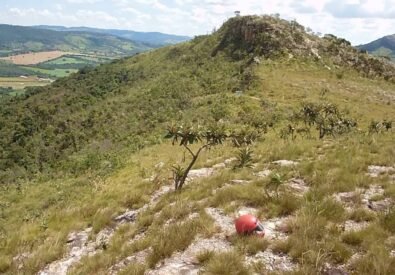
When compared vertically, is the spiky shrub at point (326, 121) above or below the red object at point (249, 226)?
below

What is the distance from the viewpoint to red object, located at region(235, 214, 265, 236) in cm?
834

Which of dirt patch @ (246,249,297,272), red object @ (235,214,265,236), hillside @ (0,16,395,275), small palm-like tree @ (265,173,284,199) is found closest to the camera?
dirt patch @ (246,249,297,272)

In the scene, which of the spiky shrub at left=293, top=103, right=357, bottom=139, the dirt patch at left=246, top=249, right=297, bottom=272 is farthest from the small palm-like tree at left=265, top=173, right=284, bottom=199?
the spiky shrub at left=293, top=103, right=357, bottom=139

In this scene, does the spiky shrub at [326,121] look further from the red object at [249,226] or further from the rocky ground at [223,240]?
the red object at [249,226]

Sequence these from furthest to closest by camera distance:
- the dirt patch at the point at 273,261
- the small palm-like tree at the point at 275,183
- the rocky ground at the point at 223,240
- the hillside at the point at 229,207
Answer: the small palm-like tree at the point at 275,183 < the hillside at the point at 229,207 < the rocky ground at the point at 223,240 < the dirt patch at the point at 273,261

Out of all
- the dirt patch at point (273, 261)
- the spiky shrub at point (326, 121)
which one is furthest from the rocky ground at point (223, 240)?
the spiky shrub at point (326, 121)

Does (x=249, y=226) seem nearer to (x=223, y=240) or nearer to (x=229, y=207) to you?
(x=223, y=240)

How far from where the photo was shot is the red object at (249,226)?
328 inches

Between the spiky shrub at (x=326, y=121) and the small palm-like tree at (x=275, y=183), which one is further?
the spiky shrub at (x=326, y=121)

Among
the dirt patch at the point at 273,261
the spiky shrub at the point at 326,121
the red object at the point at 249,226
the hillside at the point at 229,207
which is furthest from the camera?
the spiky shrub at the point at 326,121

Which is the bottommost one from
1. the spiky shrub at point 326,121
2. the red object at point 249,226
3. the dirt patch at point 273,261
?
the spiky shrub at point 326,121

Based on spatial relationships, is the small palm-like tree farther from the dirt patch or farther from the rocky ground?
the dirt patch

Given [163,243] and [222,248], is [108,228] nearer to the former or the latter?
[163,243]

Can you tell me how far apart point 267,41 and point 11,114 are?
6342 centimetres
